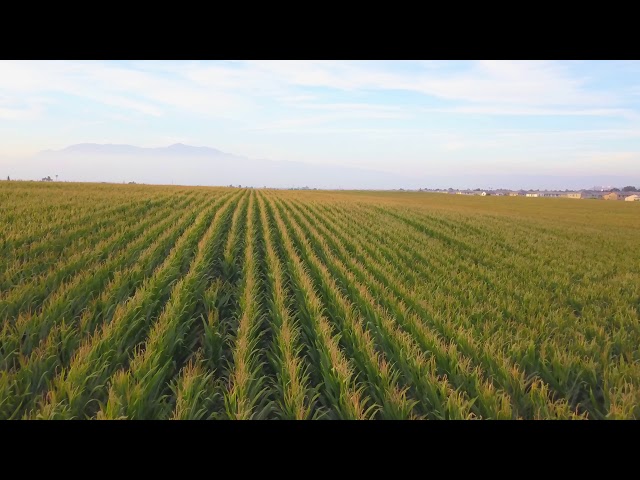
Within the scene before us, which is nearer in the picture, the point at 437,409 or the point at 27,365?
the point at 437,409

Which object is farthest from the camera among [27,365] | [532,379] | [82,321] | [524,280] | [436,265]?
[436,265]

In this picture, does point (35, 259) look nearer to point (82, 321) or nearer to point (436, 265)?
point (82, 321)
